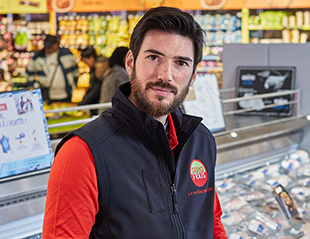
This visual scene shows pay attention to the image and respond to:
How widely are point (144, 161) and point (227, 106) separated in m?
2.93

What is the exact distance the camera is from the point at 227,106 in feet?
13.0

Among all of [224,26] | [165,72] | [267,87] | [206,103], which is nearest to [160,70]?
[165,72]

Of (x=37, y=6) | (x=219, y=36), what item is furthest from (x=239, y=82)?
(x=37, y=6)

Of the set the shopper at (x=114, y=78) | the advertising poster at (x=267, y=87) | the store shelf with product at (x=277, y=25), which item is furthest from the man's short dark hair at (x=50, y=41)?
the store shelf with product at (x=277, y=25)

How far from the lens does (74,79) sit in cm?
492

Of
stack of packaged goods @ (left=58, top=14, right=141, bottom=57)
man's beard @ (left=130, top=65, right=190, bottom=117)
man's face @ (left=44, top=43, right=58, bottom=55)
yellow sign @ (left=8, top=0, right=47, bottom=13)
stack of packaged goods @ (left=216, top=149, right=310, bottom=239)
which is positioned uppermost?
yellow sign @ (left=8, top=0, right=47, bottom=13)

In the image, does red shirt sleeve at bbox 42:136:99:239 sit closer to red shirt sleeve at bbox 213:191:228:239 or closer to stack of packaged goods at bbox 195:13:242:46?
red shirt sleeve at bbox 213:191:228:239

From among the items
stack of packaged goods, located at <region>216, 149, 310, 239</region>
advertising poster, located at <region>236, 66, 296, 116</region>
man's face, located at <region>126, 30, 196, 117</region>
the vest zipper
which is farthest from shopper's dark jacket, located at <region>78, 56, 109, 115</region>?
the vest zipper

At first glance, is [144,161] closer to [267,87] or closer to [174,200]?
[174,200]

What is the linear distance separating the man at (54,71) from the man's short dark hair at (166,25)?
3.76m

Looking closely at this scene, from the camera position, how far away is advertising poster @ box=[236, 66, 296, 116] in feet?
12.1

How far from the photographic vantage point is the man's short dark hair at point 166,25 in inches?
47.3

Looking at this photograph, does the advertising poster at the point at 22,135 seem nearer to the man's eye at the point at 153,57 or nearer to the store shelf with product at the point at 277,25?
the man's eye at the point at 153,57

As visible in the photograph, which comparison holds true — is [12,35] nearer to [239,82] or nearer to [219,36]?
[219,36]
